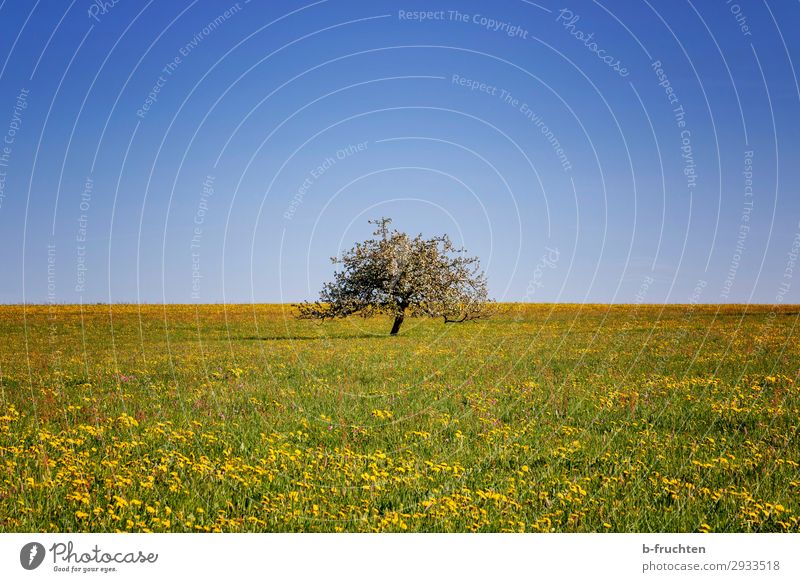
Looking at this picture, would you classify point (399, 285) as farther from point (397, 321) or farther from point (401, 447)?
point (401, 447)

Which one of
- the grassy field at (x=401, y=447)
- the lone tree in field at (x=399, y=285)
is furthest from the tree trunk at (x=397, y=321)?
the grassy field at (x=401, y=447)

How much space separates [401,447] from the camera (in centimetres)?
1088

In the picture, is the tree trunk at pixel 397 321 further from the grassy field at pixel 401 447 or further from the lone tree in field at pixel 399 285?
the grassy field at pixel 401 447

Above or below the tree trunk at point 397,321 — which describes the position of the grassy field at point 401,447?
below

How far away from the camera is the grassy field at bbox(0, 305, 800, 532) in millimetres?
7688

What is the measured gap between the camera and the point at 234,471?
9.12 meters

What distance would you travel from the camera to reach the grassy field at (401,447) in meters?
7.69

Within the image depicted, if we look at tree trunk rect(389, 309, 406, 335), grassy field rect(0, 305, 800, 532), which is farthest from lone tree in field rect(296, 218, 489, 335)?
grassy field rect(0, 305, 800, 532)

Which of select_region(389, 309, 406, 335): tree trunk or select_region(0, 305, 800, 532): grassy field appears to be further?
select_region(389, 309, 406, 335): tree trunk

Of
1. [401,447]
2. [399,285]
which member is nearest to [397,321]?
[399,285]

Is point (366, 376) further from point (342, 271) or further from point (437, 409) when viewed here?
point (342, 271)

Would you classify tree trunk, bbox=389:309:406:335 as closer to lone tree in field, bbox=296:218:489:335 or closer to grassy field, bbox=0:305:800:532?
lone tree in field, bbox=296:218:489:335
